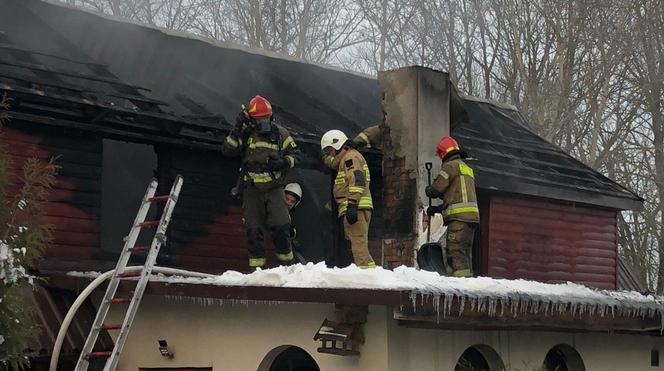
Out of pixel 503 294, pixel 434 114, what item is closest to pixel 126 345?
pixel 503 294

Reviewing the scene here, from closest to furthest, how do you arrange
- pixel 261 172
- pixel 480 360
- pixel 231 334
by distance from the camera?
1. pixel 231 334
2. pixel 480 360
3. pixel 261 172

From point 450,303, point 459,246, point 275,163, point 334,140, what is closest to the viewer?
point 450,303

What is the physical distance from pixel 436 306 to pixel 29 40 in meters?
5.78

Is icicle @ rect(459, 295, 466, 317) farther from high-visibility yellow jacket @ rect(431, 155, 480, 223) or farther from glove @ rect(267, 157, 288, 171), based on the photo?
glove @ rect(267, 157, 288, 171)

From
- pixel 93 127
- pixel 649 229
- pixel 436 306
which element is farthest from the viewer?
pixel 649 229

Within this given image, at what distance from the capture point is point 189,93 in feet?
36.5

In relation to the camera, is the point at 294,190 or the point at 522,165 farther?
the point at 522,165

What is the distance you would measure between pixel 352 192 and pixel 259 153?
37.4 inches

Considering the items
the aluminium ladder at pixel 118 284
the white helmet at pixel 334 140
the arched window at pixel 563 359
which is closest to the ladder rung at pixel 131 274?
the aluminium ladder at pixel 118 284

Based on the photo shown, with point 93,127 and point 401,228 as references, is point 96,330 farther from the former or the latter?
point 401,228

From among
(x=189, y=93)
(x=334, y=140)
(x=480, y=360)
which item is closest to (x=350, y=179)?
(x=334, y=140)

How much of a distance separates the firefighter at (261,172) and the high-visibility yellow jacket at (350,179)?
46cm

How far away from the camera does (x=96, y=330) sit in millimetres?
7047

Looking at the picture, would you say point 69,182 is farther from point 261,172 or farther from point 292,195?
point 292,195
